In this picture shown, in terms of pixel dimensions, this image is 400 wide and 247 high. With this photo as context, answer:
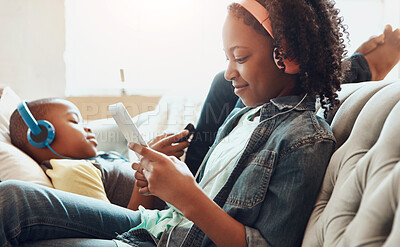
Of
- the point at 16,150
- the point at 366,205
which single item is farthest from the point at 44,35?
the point at 366,205

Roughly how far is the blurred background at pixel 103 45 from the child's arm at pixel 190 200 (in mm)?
2027

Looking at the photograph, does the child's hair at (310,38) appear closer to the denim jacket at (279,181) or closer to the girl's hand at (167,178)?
the denim jacket at (279,181)

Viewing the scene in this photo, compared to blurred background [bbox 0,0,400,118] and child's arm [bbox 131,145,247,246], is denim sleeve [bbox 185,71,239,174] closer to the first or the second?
child's arm [bbox 131,145,247,246]

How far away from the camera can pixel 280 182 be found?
2.47ft

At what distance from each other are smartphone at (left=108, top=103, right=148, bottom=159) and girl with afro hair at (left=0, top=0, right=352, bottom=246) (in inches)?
1.1

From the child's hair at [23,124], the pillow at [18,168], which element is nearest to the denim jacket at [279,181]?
the pillow at [18,168]

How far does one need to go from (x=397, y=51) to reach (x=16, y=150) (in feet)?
4.50

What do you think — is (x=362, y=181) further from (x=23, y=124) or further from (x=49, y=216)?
(x=23, y=124)

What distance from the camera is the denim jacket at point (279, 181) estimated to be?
73 cm

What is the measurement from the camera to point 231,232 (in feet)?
2.49

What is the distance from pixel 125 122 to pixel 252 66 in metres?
0.32

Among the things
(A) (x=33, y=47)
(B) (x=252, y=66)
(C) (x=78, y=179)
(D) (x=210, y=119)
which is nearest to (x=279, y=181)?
(B) (x=252, y=66)

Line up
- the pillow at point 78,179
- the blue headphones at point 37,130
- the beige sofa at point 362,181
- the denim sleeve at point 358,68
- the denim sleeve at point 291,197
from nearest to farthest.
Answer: the beige sofa at point 362,181
the denim sleeve at point 291,197
the denim sleeve at point 358,68
the pillow at point 78,179
the blue headphones at point 37,130

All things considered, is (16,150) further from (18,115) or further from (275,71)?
(275,71)
